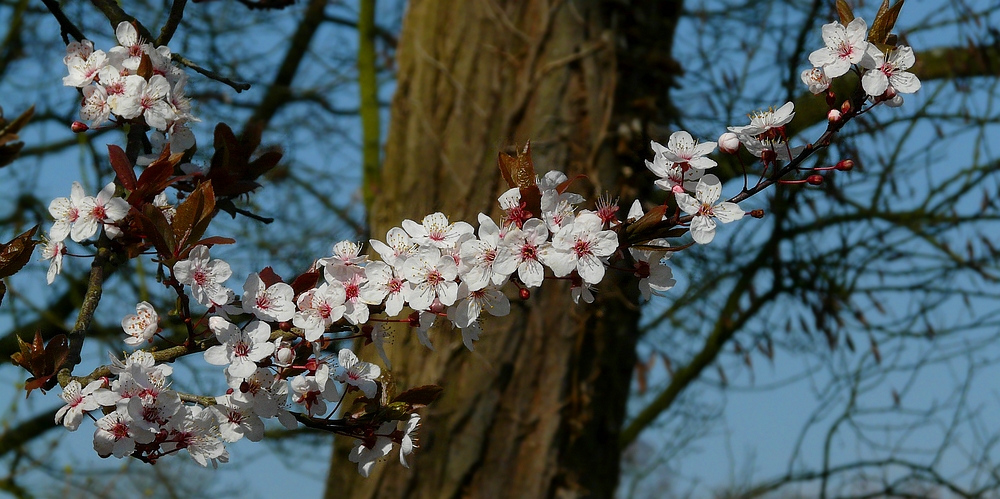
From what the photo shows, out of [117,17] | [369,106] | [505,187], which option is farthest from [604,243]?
[369,106]

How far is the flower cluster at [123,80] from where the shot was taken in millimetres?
1154

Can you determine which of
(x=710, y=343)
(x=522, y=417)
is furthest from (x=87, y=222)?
(x=710, y=343)

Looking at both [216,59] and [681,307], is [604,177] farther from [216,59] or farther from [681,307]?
[216,59]

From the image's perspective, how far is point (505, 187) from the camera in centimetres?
248

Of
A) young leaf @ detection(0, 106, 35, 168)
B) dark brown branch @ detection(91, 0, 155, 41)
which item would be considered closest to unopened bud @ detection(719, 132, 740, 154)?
young leaf @ detection(0, 106, 35, 168)

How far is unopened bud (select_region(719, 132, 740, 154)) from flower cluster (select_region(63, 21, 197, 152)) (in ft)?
2.55

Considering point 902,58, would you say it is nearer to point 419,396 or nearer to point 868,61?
point 868,61

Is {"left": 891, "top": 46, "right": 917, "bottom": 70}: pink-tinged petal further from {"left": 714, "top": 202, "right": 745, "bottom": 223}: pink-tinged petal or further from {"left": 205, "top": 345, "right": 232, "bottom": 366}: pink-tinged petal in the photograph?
{"left": 205, "top": 345, "right": 232, "bottom": 366}: pink-tinged petal

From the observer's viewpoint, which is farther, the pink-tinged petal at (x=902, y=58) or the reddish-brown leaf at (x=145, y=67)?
the reddish-brown leaf at (x=145, y=67)

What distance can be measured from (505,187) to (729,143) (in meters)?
1.52

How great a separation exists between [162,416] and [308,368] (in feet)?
0.58

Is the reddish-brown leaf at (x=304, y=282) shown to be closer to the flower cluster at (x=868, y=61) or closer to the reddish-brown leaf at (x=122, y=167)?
the reddish-brown leaf at (x=122, y=167)

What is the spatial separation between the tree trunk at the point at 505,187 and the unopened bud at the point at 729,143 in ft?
4.97

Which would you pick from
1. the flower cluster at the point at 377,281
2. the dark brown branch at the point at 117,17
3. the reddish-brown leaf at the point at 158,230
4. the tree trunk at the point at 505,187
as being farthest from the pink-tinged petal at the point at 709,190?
the tree trunk at the point at 505,187
